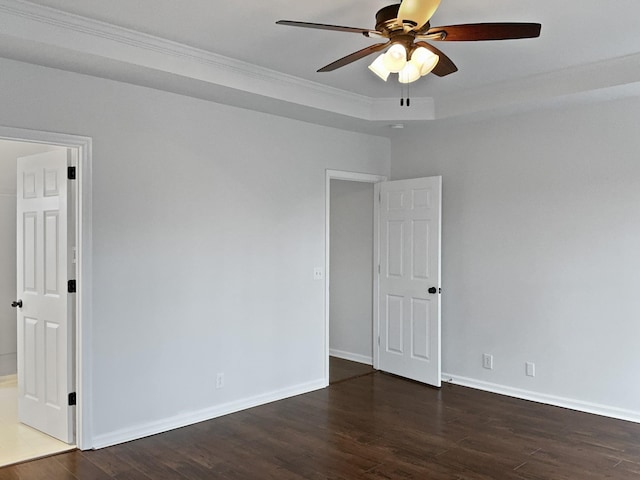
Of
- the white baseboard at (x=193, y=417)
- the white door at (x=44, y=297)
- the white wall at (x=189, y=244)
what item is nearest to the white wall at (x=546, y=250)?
the white wall at (x=189, y=244)

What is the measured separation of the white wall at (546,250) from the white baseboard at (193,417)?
1592 mm

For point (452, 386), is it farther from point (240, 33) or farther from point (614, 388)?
point (240, 33)

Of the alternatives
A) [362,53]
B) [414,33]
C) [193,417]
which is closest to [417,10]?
[414,33]

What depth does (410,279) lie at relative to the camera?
18.3ft

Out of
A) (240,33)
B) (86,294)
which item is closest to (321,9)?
(240,33)

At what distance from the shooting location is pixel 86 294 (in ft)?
12.2

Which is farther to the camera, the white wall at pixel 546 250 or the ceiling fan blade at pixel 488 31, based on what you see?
the white wall at pixel 546 250

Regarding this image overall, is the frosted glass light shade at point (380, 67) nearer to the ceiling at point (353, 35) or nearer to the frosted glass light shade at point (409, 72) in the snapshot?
the frosted glass light shade at point (409, 72)

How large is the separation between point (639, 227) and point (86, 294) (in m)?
4.19

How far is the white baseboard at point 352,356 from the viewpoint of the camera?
20.4 feet

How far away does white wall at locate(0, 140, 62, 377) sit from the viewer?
5695mm

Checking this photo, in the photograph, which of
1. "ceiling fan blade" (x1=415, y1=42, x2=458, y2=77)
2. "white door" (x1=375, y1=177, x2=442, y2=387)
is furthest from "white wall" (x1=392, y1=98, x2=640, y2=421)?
"ceiling fan blade" (x1=415, y1=42, x2=458, y2=77)

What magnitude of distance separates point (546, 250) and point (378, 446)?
2.31 metres

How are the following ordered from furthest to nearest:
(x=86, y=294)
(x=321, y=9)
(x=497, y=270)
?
(x=497, y=270), (x=86, y=294), (x=321, y=9)
